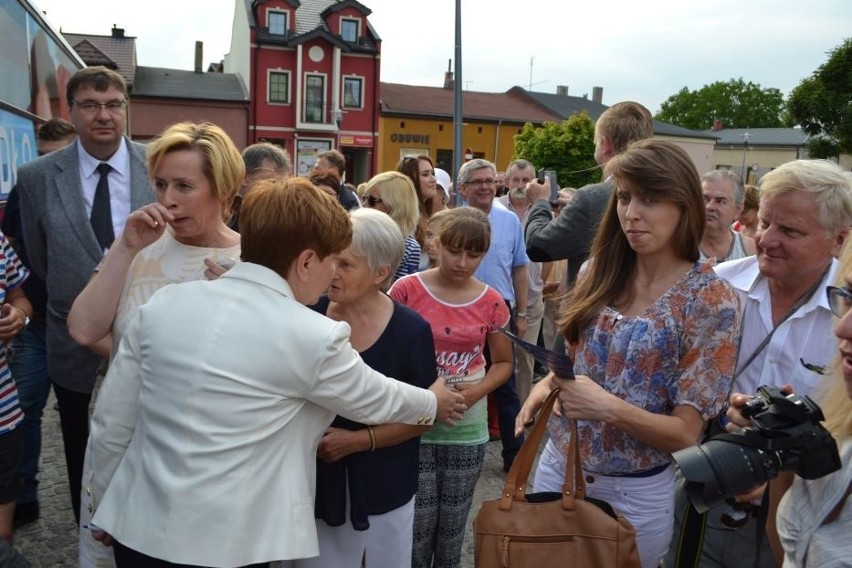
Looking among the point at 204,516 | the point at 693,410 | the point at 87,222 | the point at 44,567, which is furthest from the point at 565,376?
the point at 44,567

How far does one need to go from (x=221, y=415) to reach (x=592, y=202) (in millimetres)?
2147

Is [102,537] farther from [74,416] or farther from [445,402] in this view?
[74,416]

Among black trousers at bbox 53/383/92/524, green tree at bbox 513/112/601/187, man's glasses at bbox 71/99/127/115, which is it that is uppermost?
green tree at bbox 513/112/601/187

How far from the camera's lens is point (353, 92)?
1628 inches

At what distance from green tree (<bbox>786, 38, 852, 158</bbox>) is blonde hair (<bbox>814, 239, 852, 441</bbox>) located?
39.7 meters

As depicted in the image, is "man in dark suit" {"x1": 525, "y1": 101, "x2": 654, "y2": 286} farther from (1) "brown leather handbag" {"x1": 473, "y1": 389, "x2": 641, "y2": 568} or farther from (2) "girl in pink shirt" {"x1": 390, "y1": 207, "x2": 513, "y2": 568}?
(1) "brown leather handbag" {"x1": 473, "y1": 389, "x2": 641, "y2": 568}

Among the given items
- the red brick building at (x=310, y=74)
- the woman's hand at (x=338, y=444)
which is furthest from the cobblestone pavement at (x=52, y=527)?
the red brick building at (x=310, y=74)

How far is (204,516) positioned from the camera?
1726 mm

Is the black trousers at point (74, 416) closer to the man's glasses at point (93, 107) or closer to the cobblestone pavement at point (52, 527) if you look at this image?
the cobblestone pavement at point (52, 527)

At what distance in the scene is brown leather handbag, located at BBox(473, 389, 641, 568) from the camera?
2.01 m

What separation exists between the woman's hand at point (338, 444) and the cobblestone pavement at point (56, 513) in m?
1.78

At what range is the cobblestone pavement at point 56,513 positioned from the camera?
12.3 feet

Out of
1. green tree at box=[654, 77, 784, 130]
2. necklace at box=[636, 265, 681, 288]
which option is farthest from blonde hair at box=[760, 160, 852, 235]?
green tree at box=[654, 77, 784, 130]

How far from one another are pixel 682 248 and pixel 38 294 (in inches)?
131
